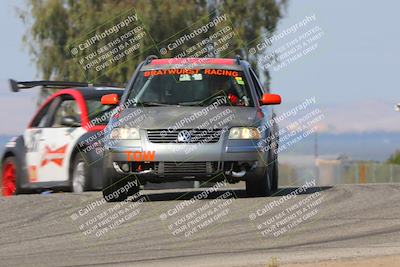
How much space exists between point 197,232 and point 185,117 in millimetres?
2575

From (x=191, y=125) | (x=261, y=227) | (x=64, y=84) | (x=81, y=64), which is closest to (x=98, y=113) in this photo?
(x=64, y=84)

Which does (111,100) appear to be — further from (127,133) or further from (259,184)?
(259,184)

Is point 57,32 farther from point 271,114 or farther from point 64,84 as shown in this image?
point 271,114

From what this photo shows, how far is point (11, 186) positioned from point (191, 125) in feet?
18.1

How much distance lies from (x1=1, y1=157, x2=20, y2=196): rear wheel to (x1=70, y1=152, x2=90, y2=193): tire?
159 centimetres

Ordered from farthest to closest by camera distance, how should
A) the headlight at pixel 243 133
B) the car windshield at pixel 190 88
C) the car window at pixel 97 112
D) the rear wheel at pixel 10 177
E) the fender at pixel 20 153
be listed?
the rear wheel at pixel 10 177 < the fender at pixel 20 153 < the car window at pixel 97 112 < the car windshield at pixel 190 88 < the headlight at pixel 243 133

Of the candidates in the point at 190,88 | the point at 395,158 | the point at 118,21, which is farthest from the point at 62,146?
the point at 395,158

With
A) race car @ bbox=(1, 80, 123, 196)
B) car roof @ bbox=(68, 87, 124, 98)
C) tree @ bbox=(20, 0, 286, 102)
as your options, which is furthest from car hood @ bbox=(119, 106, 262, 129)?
tree @ bbox=(20, 0, 286, 102)

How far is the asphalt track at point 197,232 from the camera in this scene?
9227mm

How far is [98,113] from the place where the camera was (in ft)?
52.4

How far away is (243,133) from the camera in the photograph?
13.0 metres

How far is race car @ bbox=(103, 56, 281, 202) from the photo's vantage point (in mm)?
12891

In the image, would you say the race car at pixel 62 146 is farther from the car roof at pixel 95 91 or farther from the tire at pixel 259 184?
the tire at pixel 259 184

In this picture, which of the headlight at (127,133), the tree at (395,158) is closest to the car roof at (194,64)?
the headlight at (127,133)
